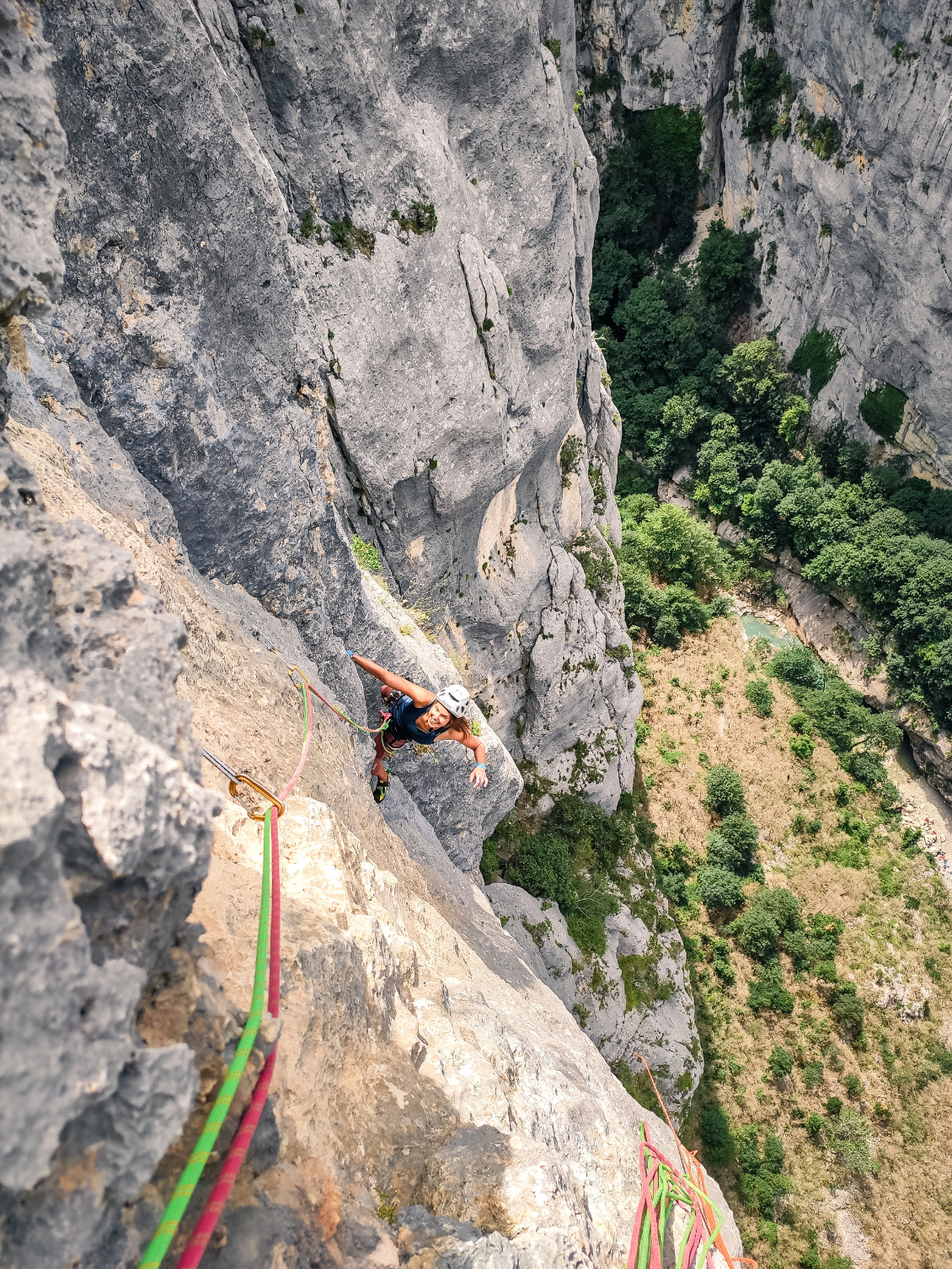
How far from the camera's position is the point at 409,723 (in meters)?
9.28

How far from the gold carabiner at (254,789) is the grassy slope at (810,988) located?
20852 mm

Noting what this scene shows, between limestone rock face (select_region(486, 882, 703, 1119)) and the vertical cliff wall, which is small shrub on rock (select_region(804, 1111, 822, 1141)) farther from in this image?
the vertical cliff wall

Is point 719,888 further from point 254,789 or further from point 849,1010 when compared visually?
point 254,789

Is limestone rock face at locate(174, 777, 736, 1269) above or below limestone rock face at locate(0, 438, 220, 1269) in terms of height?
below

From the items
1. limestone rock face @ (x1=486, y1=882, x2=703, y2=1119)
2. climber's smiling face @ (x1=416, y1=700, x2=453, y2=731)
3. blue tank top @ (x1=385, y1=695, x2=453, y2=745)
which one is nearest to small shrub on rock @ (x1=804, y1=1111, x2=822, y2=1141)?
limestone rock face @ (x1=486, y1=882, x2=703, y2=1119)

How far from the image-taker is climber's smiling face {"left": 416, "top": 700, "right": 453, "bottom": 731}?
8852 mm

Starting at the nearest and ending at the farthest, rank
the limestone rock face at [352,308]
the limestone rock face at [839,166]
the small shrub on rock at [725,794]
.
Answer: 1. the limestone rock face at [352,308]
2. the limestone rock face at [839,166]
3. the small shrub on rock at [725,794]

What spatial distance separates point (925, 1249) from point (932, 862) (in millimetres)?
11572

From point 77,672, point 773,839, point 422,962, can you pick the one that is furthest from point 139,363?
point 773,839

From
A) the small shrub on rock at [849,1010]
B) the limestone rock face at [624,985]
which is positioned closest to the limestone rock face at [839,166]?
the small shrub on rock at [849,1010]

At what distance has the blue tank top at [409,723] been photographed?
359 inches

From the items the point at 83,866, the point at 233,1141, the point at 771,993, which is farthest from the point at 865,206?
the point at 233,1141

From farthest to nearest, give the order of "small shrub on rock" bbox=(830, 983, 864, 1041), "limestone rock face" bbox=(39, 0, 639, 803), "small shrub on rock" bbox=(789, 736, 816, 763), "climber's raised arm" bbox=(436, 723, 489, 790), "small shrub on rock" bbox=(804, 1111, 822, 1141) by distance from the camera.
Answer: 1. "small shrub on rock" bbox=(789, 736, 816, 763)
2. "small shrub on rock" bbox=(830, 983, 864, 1041)
3. "small shrub on rock" bbox=(804, 1111, 822, 1141)
4. "climber's raised arm" bbox=(436, 723, 489, 790)
5. "limestone rock face" bbox=(39, 0, 639, 803)

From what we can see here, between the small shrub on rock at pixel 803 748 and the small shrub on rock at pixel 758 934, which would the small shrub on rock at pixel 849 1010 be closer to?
the small shrub on rock at pixel 758 934
